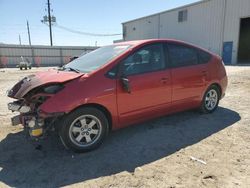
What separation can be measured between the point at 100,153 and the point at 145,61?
5.77ft

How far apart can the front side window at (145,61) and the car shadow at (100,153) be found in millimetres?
1193

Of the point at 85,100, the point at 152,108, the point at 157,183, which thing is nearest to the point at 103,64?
the point at 85,100

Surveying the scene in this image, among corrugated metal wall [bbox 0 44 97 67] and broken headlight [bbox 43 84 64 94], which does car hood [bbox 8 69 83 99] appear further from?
corrugated metal wall [bbox 0 44 97 67]

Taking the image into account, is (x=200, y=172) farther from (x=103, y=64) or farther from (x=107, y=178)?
(x=103, y=64)

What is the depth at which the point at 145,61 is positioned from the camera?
4.21 meters

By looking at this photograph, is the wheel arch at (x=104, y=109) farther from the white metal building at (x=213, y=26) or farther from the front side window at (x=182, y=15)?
the front side window at (x=182, y=15)

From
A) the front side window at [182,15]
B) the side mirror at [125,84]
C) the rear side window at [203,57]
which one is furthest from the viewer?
the front side window at [182,15]

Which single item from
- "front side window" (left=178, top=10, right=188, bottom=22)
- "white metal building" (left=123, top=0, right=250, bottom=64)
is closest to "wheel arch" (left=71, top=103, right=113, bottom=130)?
"white metal building" (left=123, top=0, right=250, bottom=64)

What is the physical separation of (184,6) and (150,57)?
971 inches

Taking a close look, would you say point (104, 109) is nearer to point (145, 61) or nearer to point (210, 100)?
point (145, 61)

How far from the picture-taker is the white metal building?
21.9 meters

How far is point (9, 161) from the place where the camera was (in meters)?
3.47

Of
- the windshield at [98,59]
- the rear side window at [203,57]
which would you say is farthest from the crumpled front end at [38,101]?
the rear side window at [203,57]

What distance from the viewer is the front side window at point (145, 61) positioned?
13.0ft
